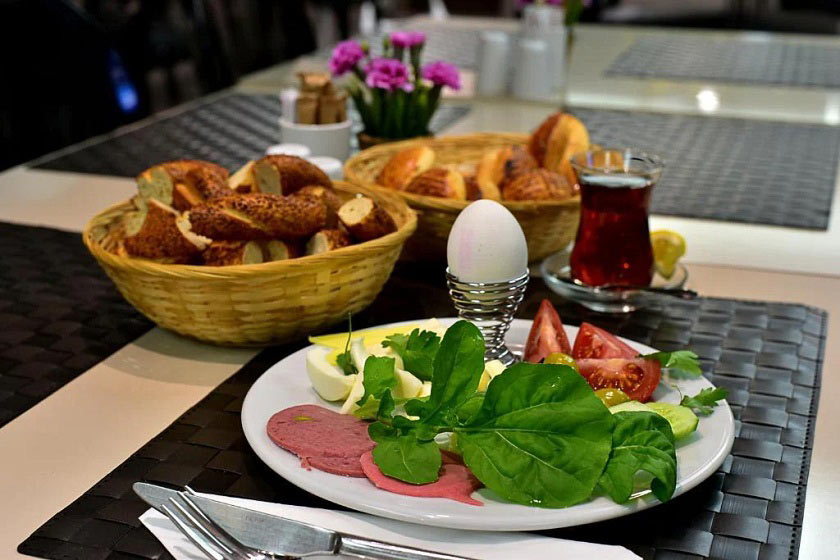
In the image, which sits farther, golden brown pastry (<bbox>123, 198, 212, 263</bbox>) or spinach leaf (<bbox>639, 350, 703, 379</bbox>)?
golden brown pastry (<bbox>123, 198, 212, 263</bbox>)

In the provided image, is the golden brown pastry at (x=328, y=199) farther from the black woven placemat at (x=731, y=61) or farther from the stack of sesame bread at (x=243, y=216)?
the black woven placemat at (x=731, y=61)

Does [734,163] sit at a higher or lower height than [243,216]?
lower

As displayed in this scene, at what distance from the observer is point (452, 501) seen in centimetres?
65

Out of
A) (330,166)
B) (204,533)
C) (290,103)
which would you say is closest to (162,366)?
(204,533)

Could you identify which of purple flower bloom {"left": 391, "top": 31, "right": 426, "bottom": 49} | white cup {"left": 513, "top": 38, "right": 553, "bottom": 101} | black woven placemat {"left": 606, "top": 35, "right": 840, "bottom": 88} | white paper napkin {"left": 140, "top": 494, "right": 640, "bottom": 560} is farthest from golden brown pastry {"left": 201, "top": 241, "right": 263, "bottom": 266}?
black woven placemat {"left": 606, "top": 35, "right": 840, "bottom": 88}

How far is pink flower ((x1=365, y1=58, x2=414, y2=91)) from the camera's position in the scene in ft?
5.01

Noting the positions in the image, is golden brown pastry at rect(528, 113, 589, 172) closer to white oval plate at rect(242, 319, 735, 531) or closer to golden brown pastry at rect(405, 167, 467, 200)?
golden brown pastry at rect(405, 167, 467, 200)

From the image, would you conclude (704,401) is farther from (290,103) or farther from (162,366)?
(290,103)

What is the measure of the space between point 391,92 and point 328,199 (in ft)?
1.77

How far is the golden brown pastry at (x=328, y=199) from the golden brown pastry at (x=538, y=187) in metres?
0.23

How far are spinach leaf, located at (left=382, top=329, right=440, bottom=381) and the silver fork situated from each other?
0.20 meters

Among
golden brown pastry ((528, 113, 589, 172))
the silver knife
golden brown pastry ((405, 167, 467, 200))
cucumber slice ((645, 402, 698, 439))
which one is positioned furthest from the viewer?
golden brown pastry ((528, 113, 589, 172))

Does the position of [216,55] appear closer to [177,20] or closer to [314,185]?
[177,20]

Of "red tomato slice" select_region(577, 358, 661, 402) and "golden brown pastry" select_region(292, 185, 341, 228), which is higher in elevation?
"golden brown pastry" select_region(292, 185, 341, 228)
